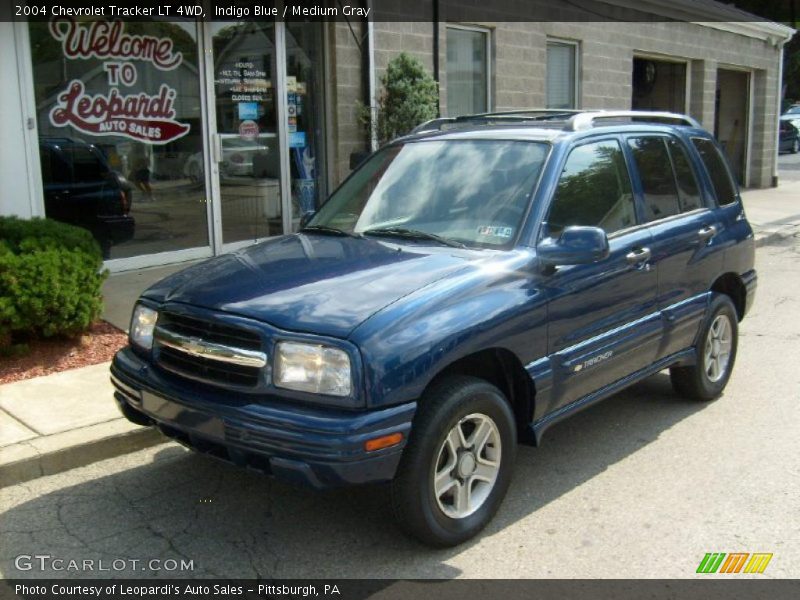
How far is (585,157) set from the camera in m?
4.62

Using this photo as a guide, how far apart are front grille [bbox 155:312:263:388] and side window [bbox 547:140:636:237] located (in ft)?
5.38

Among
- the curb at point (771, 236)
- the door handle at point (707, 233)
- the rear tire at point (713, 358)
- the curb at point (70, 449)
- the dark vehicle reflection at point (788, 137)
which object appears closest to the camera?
the curb at point (70, 449)

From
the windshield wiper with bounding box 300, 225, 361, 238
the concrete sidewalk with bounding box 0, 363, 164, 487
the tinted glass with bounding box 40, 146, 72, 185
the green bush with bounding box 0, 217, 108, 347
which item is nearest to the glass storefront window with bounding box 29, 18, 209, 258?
the tinted glass with bounding box 40, 146, 72, 185

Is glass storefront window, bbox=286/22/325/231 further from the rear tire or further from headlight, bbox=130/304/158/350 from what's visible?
headlight, bbox=130/304/158/350

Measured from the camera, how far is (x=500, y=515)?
4.11 meters

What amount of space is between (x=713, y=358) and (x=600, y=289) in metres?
1.77

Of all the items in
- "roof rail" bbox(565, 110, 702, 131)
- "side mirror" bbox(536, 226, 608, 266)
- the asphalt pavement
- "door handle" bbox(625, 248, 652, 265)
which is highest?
"roof rail" bbox(565, 110, 702, 131)

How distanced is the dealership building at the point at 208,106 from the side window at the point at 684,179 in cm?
566

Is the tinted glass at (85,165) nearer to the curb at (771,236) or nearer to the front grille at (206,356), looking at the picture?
the front grille at (206,356)

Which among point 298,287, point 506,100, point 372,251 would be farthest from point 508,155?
point 506,100

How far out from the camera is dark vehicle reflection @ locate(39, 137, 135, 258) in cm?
828

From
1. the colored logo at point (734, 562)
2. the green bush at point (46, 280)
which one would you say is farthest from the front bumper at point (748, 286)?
the green bush at point (46, 280)

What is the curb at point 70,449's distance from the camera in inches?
179

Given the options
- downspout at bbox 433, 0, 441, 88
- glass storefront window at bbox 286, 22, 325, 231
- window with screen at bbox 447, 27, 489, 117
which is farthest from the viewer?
window with screen at bbox 447, 27, 489, 117
